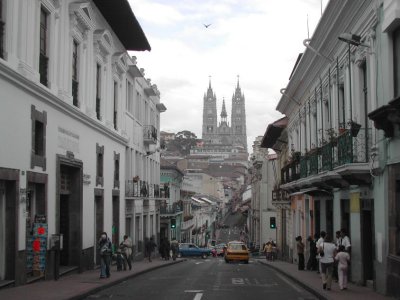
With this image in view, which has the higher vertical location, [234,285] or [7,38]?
[7,38]

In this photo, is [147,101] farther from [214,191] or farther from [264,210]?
[214,191]

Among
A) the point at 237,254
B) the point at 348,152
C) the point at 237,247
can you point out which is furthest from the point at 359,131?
the point at 237,247

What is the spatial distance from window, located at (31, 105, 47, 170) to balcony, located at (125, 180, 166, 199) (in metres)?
14.0

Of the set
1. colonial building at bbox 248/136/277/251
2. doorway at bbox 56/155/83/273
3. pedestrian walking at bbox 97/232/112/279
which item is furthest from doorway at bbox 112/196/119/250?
colonial building at bbox 248/136/277/251

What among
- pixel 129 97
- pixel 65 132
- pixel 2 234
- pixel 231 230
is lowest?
pixel 231 230

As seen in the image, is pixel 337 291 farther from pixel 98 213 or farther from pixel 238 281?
pixel 98 213

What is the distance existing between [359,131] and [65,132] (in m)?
9.51

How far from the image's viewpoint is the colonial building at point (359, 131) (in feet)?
47.3

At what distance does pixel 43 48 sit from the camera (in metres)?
19.3

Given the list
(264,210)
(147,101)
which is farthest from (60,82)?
(264,210)

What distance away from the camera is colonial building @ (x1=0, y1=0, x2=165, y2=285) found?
16.1 metres

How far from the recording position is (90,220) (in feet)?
81.8

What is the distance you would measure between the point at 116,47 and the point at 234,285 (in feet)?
45.9

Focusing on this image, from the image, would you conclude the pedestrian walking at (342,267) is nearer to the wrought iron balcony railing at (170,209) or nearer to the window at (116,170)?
the window at (116,170)
